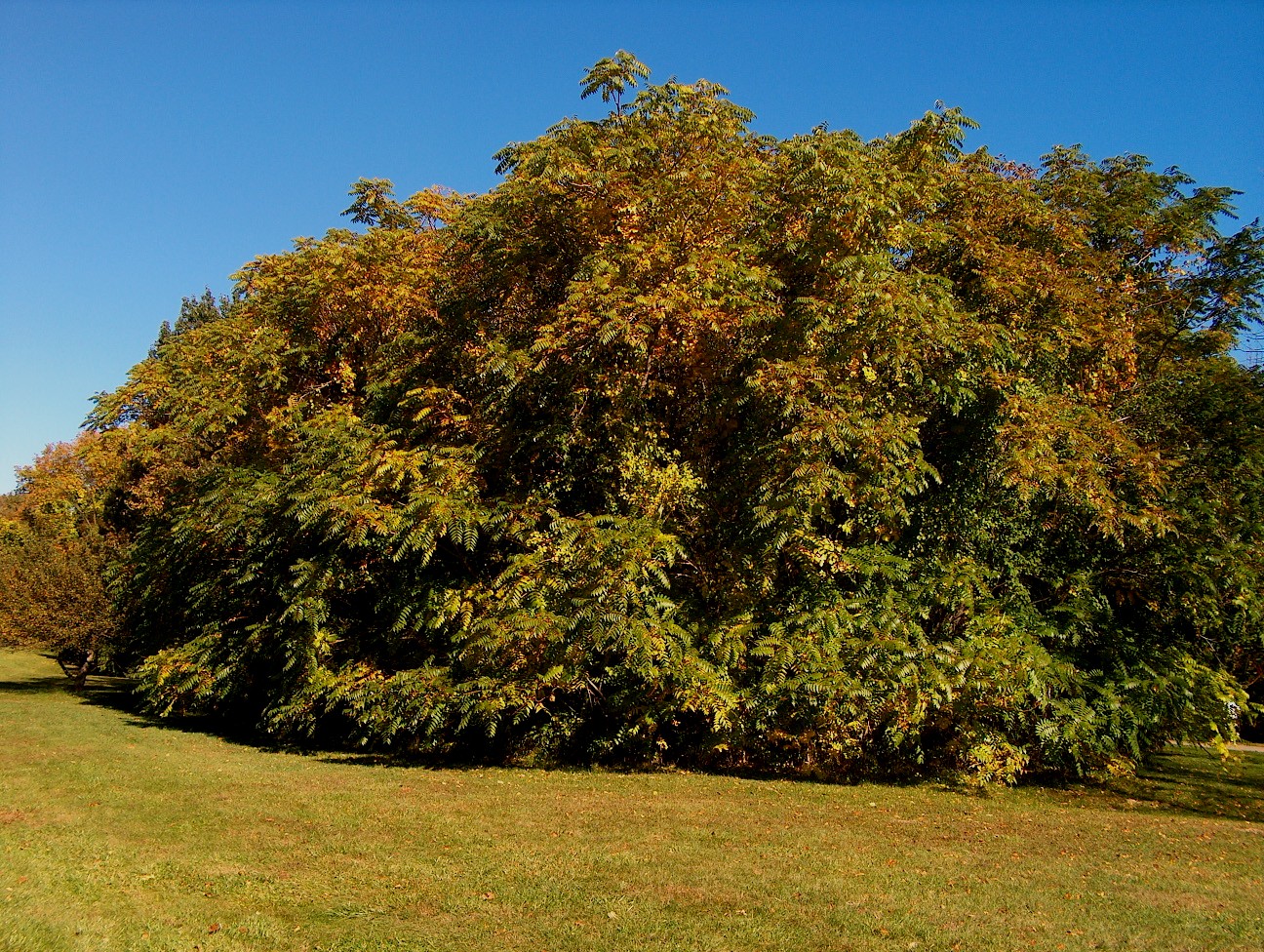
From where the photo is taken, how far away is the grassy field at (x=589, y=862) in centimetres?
640

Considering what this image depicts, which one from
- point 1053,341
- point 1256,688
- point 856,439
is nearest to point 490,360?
point 856,439

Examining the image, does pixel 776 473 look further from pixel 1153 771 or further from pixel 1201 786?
pixel 1153 771

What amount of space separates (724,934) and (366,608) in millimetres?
11260

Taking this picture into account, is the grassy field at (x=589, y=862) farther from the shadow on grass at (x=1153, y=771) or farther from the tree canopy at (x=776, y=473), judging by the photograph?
the tree canopy at (x=776, y=473)

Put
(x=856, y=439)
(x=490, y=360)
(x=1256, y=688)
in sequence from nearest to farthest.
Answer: (x=856, y=439) < (x=490, y=360) < (x=1256, y=688)

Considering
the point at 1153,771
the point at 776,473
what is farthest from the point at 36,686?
the point at 1153,771

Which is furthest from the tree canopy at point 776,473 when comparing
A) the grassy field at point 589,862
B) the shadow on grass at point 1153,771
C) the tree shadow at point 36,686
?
the tree shadow at point 36,686

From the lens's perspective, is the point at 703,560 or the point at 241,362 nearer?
the point at 703,560

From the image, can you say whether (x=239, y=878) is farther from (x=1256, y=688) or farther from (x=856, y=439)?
(x=1256, y=688)

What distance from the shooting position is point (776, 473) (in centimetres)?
1243

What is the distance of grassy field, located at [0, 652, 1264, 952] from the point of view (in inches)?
252

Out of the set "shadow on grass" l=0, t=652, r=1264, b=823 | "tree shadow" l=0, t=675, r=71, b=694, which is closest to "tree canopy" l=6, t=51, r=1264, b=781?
"shadow on grass" l=0, t=652, r=1264, b=823

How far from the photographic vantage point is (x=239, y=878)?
729 cm

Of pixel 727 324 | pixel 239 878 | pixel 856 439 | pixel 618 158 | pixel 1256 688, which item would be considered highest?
pixel 618 158
